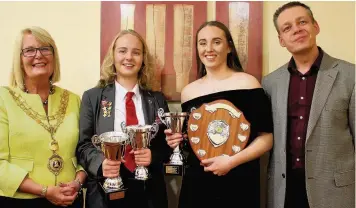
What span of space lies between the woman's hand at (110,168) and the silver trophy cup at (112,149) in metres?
0.02

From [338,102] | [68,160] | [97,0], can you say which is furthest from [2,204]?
[338,102]

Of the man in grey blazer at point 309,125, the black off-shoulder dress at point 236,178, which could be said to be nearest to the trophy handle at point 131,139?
the black off-shoulder dress at point 236,178

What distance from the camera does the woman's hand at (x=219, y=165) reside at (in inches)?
64.1

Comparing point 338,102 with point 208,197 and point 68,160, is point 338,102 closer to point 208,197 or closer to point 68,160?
point 208,197

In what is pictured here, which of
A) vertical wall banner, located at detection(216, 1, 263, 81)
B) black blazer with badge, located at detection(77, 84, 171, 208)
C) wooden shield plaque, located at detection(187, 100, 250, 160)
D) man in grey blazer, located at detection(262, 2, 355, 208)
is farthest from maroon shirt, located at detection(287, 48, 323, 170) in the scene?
black blazer with badge, located at detection(77, 84, 171, 208)

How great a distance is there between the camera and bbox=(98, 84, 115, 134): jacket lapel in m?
1.77

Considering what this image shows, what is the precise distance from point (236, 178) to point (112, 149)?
619mm

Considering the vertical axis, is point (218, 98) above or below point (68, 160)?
above

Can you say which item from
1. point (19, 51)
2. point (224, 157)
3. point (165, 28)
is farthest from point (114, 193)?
point (165, 28)

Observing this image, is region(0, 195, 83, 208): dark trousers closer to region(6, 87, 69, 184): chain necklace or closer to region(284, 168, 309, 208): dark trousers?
region(6, 87, 69, 184): chain necklace

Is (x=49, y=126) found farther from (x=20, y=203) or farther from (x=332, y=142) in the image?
(x=332, y=142)

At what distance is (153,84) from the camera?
6.59 ft

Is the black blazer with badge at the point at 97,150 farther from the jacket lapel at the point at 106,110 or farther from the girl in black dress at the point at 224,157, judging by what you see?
the girl in black dress at the point at 224,157

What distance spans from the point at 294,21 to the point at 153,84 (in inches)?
33.2
